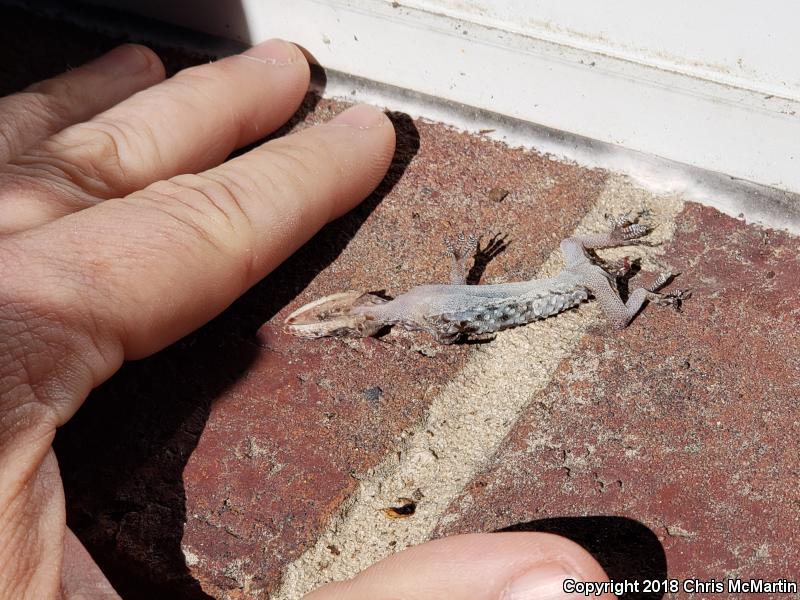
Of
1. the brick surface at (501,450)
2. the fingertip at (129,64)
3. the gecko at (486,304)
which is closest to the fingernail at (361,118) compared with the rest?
the brick surface at (501,450)

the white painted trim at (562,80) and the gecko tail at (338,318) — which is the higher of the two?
the white painted trim at (562,80)

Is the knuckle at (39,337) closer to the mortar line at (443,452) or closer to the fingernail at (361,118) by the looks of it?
the mortar line at (443,452)

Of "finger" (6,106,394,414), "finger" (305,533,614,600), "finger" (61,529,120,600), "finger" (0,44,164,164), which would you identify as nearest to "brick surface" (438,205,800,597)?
"finger" (305,533,614,600)

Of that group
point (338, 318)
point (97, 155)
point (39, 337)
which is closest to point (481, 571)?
point (338, 318)

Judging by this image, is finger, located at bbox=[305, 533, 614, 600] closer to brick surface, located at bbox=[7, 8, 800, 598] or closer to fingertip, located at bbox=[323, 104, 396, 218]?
brick surface, located at bbox=[7, 8, 800, 598]

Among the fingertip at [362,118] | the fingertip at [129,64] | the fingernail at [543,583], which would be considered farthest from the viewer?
the fingertip at [129,64]

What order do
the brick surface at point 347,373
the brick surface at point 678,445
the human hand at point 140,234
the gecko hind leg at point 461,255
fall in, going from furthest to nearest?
the gecko hind leg at point 461,255 → the brick surface at point 347,373 → the brick surface at point 678,445 → the human hand at point 140,234

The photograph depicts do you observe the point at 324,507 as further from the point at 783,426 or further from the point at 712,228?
the point at 712,228

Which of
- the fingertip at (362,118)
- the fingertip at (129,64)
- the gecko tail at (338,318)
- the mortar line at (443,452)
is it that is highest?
the fingertip at (129,64)
